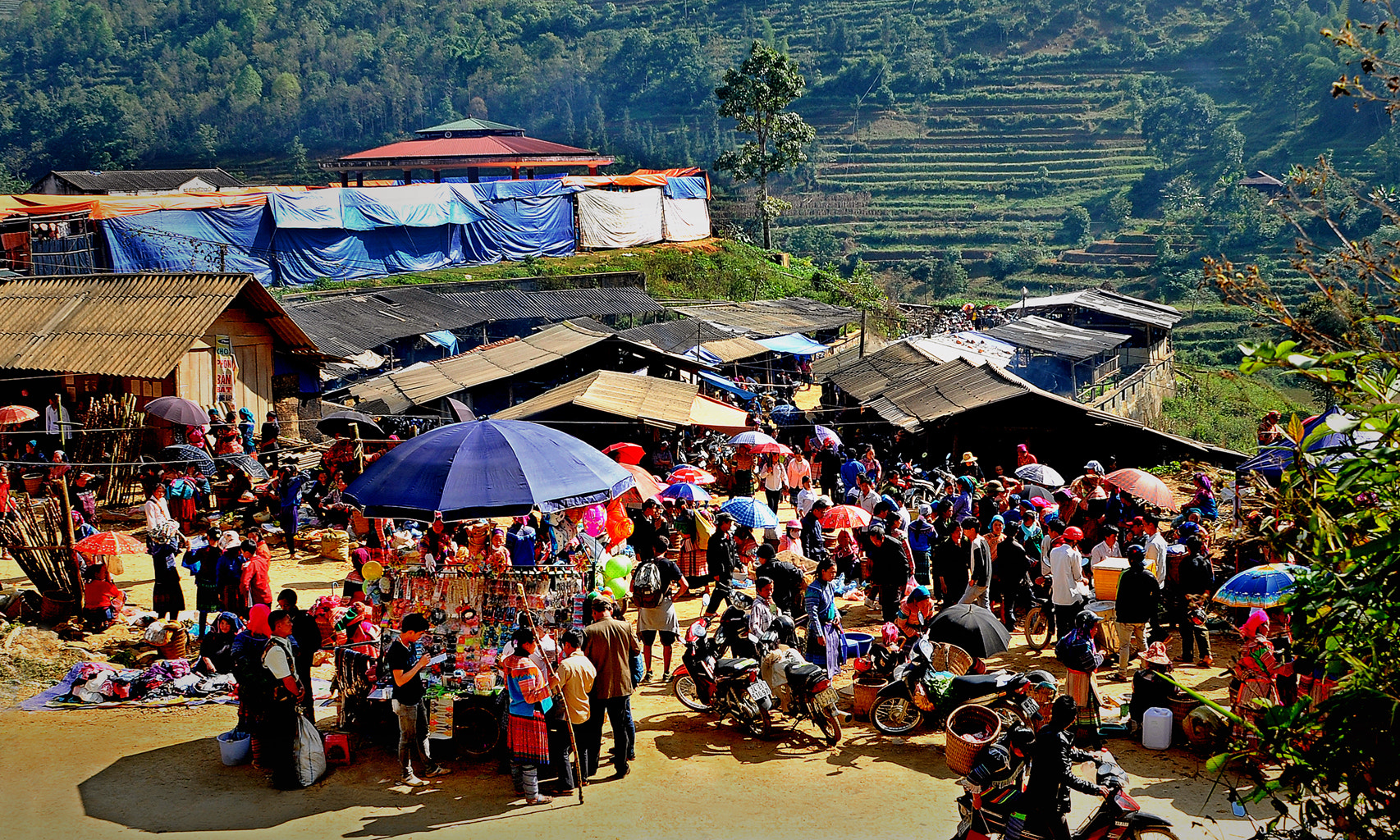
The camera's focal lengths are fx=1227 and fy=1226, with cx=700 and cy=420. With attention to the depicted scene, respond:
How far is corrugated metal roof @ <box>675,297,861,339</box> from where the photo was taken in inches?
1305

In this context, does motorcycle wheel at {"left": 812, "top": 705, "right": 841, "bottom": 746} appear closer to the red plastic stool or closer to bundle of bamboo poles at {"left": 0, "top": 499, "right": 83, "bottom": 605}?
the red plastic stool

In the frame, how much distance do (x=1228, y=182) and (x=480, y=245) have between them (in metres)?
36.7

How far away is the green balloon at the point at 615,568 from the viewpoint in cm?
1127

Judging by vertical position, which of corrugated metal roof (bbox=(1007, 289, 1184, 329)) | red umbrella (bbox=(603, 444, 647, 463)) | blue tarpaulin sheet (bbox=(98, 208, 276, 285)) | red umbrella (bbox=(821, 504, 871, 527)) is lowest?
corrugated metal roof (bbox=(1007, 289, 1184, 329))

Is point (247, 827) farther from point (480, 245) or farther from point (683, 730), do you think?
point (480, 245)

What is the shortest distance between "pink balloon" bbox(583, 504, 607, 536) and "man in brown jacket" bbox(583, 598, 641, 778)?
411 cm

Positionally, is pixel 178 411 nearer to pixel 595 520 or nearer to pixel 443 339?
pixel 595 520

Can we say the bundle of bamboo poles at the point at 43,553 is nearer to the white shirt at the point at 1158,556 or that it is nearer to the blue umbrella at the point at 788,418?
the white shirt at the point at 1158,556

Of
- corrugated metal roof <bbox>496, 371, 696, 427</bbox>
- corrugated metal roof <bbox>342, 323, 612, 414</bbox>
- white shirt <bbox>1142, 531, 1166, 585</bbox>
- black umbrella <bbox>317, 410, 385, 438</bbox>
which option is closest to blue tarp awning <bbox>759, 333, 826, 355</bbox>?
corrugated metal roof <bbox>342, 323, 612, 414</bbox>

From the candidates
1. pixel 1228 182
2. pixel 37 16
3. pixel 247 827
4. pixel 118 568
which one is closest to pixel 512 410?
pixel 118 568

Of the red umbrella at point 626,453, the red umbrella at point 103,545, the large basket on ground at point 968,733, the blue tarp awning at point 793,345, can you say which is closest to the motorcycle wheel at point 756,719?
the large basket on ground at point 968,733

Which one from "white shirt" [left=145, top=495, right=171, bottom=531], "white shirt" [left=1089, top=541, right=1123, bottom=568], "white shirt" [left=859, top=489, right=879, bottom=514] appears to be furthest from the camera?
"white shirt" [left=859, top=489, right=879, bottom=514]

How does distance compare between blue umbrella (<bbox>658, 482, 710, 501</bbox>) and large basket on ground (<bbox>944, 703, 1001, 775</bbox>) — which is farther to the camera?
blue umbrella (<bbox>658, 482, 710, 501</bbox>)

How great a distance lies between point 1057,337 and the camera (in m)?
30.5
